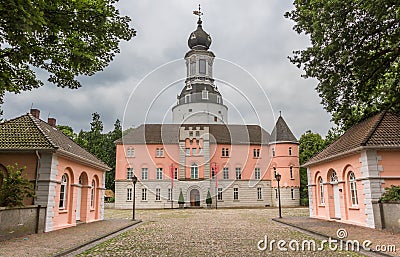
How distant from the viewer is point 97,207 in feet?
70.2

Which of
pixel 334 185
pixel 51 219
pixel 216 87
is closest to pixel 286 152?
pixel 216 87

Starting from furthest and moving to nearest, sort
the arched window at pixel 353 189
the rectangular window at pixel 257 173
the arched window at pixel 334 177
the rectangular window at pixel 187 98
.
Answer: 1. the rectangular window at pixel 187 98
2. the rectangular window at pixel 257 173
3. the arched window at pixel 334 177
4. the arched window at pixel 353 189

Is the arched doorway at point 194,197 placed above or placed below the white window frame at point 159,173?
below

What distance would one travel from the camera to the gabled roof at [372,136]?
579 inches

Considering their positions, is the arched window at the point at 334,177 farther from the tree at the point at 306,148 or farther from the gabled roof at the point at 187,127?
the gabled roof at the point at 187,127

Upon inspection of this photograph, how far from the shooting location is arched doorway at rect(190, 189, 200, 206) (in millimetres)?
42703

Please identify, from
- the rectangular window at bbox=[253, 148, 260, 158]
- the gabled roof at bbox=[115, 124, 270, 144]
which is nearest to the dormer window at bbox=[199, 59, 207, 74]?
the gabled roof at bbox=[115, 124, 270, 144]

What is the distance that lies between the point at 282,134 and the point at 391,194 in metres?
30.7

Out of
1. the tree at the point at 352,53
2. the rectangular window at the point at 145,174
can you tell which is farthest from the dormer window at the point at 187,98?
the tree at the point at 352,53

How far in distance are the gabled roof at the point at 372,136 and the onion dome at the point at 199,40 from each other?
3646cm

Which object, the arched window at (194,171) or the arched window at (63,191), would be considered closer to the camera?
the arched window at (63,191)

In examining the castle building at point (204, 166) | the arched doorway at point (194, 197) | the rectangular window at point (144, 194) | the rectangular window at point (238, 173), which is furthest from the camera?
the rectangular window at point (238, 173)

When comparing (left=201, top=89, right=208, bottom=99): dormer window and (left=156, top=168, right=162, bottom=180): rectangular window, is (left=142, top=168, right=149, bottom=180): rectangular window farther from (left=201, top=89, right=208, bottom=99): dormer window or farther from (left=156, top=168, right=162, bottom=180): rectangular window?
(left=201, top=89, right=208, bottom=99): dormer window

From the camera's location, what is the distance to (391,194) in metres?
13.9
